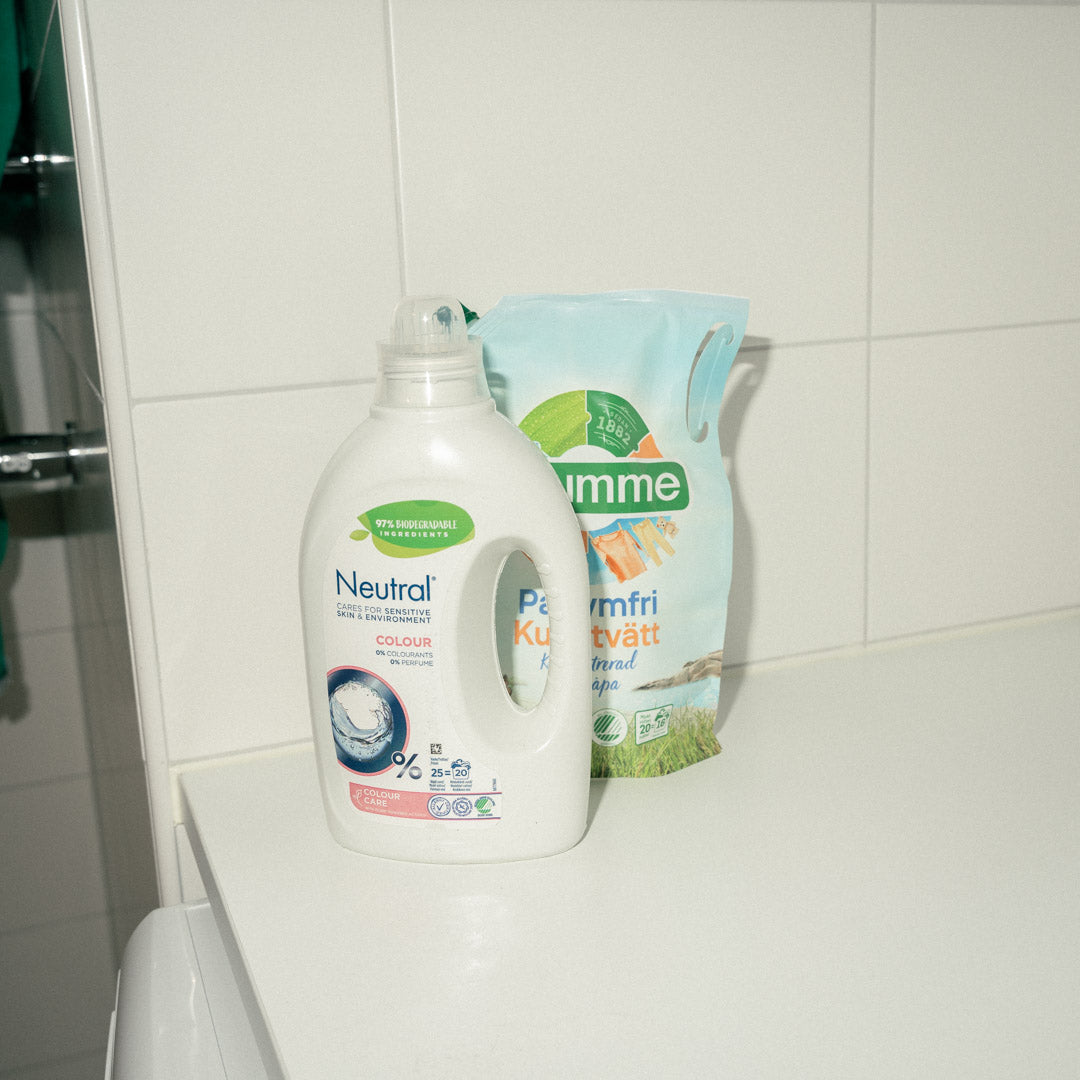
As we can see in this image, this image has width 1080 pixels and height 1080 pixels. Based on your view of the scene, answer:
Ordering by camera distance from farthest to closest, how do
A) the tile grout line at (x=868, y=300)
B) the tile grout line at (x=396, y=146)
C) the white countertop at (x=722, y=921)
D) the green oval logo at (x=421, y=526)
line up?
the tile grout line at (x=868, y=300), the tile grout line at (x=396, y=146), the green oval logo at (x=421, y=526), the white countertop at (x=722, y=921)

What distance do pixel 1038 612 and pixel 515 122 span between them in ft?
1.79

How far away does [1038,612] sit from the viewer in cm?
86

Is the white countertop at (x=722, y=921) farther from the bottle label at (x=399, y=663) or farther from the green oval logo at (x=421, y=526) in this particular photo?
the green oval logo at (x=421, y=526)

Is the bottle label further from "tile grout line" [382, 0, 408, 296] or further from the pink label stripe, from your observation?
"tile grout line" [382, 0, 408, 296]

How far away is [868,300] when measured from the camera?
750mm

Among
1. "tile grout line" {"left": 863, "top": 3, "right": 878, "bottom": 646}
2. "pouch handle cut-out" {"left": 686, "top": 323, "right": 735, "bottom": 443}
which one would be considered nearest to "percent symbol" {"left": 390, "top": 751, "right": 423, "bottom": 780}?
"pouch handle cut-out" {"left": 686, "top": 323, "right": 735, "bottom": 443}

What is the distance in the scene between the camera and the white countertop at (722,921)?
1.33 ft

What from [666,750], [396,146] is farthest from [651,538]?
[396,146]

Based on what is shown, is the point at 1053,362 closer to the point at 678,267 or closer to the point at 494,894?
the point at 678,267

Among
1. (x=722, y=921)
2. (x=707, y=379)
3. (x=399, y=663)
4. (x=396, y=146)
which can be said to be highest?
(x=396, y=146)

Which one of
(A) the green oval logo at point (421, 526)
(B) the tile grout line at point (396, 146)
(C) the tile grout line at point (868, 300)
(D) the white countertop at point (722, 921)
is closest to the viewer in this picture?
(D) the white countertop at point (722, 921)

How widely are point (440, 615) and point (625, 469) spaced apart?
0.13m

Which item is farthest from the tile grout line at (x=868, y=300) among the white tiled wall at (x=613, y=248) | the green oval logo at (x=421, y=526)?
the green oval logo at (x=421, y=526)

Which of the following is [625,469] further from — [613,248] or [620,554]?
[613,248]
